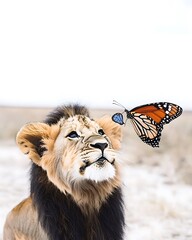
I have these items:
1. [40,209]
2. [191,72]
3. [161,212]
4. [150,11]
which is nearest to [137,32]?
[150,11]

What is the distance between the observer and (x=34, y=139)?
1061 millimetres

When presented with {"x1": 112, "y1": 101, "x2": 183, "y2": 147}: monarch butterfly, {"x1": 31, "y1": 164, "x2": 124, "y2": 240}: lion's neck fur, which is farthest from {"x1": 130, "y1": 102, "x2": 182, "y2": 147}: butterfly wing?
{"x1": 31, "y1": 164, "x2": 124, "y2": 240}: lion's neck fur

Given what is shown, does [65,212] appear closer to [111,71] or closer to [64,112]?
[64,112]

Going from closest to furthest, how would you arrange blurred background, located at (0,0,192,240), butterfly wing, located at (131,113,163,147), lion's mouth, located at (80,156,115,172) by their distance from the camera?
lion's mouth, located at (80,156,115,172) → butterfly wing, located at (131,113,163,147) → blurred background, located at (0,0,192,240)

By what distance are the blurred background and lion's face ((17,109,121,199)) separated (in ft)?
0.74

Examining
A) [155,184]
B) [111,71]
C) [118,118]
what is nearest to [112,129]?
[118,118]

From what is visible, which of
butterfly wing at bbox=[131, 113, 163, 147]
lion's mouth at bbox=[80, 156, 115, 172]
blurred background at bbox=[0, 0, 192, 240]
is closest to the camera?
lion's mouth at bbox=[80, 156, 115, 172]

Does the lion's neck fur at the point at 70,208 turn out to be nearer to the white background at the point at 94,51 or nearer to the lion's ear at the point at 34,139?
the lion's ear at the point at 34,139

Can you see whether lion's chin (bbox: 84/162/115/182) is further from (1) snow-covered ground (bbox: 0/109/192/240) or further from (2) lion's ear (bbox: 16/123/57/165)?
(1) snow-covered ground (bbox: 0/109/192/240)

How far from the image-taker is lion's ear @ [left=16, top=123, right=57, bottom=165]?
41.4 inches

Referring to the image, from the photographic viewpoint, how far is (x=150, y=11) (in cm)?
143

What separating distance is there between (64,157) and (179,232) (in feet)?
1.65

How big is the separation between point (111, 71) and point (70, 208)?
0.43 m

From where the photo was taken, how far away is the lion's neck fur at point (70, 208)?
1.06m
